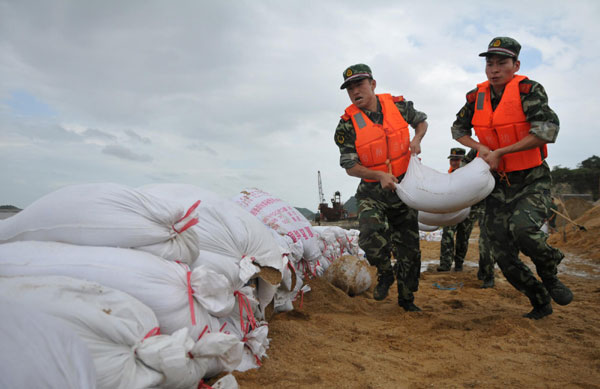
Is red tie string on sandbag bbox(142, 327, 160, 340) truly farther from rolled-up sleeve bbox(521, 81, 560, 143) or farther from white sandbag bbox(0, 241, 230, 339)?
rolled-up sleeve bbox(521, 81, 560, 143)

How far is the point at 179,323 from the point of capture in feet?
5.17

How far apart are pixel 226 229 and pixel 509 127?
2310mm

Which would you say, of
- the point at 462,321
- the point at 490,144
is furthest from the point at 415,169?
the point at 462,321

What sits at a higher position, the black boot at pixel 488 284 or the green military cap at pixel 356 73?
the green military cap at pixel 356 73

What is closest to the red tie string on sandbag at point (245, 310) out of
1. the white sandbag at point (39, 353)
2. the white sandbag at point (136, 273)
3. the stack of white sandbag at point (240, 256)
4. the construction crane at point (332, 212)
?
the stack of white sandbag at point (240, 256)

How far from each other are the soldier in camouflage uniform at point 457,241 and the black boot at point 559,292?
2.80m

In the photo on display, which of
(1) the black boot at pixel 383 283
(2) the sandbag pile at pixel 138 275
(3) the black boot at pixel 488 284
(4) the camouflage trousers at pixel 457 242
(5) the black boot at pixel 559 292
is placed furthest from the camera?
(4) the camouflage trousers at pixel 457 242

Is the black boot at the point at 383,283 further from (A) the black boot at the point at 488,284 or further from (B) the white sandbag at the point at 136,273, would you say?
(B) the white sandbag at the point at 136,273

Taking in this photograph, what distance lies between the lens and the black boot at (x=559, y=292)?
122 inches

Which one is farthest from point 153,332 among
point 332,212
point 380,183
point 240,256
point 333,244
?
point 332,212

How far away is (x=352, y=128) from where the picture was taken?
3592 mm

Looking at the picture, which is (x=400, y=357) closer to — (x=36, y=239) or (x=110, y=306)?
(x=110, y=306)

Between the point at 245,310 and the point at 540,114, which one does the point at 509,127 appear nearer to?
the point at 540,114

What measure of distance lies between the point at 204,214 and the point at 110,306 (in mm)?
902
